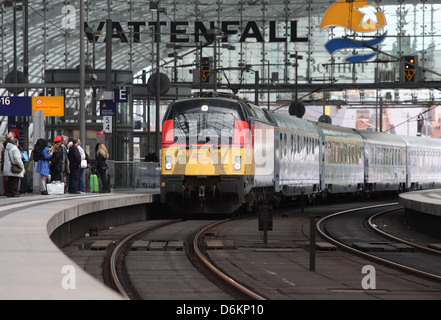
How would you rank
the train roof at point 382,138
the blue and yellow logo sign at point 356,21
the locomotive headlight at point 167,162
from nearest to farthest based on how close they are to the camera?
the locomotive headlight at point 167,162 < the train roof at point 382,138 < the blue and yellow logo sign at point 356,21

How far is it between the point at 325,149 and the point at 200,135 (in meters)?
12.4

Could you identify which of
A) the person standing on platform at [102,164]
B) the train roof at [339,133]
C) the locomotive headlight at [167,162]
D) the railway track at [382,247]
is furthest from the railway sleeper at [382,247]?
the train roof at [339,133]

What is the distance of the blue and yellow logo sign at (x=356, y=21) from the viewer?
63.2m

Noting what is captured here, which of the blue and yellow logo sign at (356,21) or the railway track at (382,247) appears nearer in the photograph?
the railway track at (382,247)

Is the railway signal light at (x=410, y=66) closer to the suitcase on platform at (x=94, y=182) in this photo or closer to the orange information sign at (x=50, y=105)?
the suitcase on platform at (x=94, y=182)

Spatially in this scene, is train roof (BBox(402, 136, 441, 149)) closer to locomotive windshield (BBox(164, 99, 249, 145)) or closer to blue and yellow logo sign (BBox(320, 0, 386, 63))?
blue and yellow logo sign (BBox(320, 0, 386, 63))

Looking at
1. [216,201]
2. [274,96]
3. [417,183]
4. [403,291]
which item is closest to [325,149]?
[216,201]

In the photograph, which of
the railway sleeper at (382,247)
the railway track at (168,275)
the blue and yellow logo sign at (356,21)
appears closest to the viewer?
the railway track at (168,275)

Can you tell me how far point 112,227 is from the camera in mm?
23656

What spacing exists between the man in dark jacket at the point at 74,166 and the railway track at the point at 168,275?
727 centimetres

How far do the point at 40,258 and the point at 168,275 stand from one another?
2731 mm

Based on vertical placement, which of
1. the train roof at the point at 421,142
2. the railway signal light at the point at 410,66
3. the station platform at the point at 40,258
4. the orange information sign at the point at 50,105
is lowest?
the station platform at the point at 40,258

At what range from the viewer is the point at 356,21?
63031 mm

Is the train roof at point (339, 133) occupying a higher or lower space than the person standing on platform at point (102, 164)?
higher
